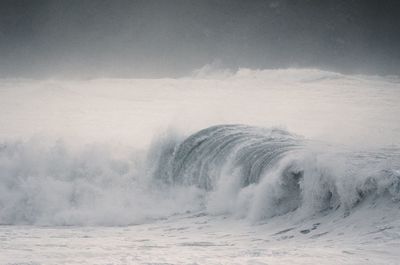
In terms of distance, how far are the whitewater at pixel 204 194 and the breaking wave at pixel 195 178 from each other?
0.7 inches

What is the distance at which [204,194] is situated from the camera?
35.8 feet

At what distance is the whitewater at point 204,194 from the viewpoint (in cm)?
681

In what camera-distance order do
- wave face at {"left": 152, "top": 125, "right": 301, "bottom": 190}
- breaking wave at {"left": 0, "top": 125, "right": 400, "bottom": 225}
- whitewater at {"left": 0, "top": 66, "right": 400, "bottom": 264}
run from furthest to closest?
wave face at {"left": 152, "top": 125, "right": 301, "bottom": 190}
breaking wave at {"left": 0, "top": 125, "right": 400, "bottom": 225}
whitewater at {"left": 0, "top": 66, "right": 400, "bottom": 264}

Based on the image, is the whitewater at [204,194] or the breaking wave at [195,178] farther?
the breaking wave at [195,178]

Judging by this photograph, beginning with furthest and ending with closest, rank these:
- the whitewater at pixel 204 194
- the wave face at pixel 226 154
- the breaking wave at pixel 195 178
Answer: the wave face at pixel 226 154 < the breaking wave at pixel 195 178 < the whitewater at pixel 204 194

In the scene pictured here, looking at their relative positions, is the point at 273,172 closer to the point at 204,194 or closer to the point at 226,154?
the point at 204,194

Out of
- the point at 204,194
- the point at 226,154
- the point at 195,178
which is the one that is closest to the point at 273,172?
the point at 204,194

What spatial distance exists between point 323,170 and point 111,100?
65.8 ft

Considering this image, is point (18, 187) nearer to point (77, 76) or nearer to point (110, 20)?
point (77, 76)

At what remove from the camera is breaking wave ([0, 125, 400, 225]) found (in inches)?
332

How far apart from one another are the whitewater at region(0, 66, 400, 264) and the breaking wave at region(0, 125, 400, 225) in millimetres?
19

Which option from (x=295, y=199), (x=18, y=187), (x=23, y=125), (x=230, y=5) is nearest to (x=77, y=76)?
(x=230, y=5)

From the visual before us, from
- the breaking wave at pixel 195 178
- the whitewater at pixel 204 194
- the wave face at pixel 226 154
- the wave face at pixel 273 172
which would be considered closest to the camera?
the whitewater at pixel 204 194

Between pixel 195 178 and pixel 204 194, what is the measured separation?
77 centimetres
